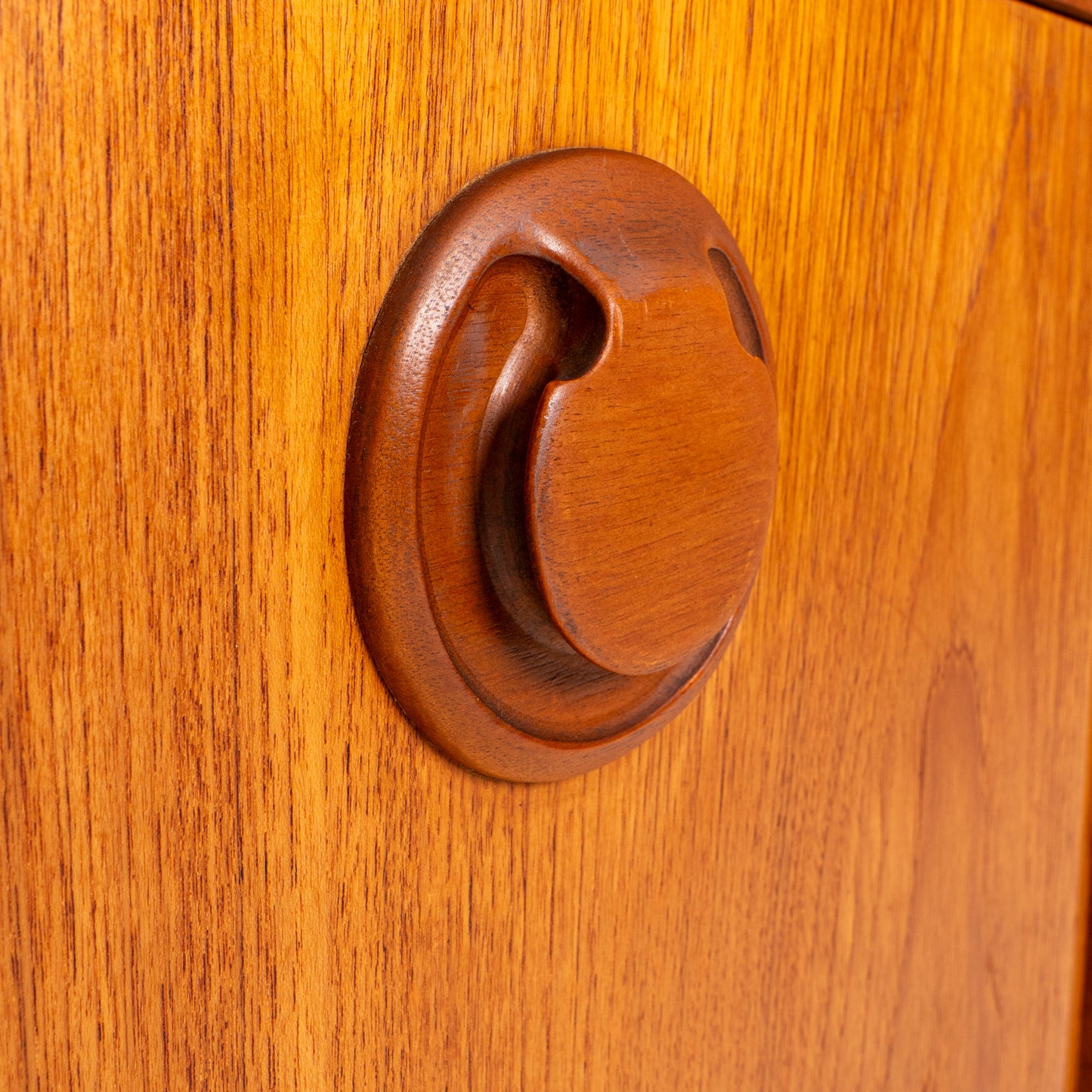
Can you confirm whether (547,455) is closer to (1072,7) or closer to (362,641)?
(362,641)

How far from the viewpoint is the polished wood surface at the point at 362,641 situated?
0.53 feet

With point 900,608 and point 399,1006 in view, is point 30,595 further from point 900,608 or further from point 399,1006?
point 900,608

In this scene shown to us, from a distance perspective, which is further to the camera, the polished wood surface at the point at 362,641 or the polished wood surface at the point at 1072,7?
→ the polished wood surface at the point at 1072,7

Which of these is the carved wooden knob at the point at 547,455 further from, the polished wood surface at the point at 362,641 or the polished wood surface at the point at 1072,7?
the polished wood surface at the point at 1072,7

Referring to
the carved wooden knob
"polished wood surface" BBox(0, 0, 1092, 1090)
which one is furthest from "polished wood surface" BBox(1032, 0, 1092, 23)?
the carved wooden knob

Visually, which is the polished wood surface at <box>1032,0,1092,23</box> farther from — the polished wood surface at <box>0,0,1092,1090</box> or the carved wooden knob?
the carved wooden knob

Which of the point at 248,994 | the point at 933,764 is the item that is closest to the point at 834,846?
the point at 933,764

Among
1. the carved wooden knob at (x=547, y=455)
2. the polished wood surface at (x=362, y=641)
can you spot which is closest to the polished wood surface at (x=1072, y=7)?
the polished wood surface at (x=362, y=641)

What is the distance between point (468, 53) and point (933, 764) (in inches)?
9.0

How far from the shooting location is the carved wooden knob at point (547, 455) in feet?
0.63

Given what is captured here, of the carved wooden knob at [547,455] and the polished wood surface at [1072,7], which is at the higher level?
the polished wood surface at [1072,7]

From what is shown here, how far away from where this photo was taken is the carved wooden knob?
0.63ft

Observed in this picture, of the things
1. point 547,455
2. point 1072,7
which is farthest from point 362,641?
point 1072,7

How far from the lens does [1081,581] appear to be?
0.36 meters
